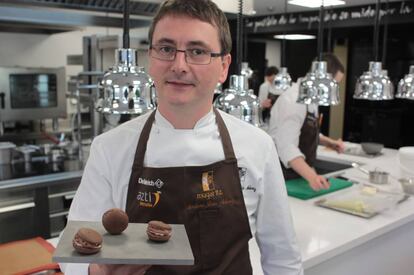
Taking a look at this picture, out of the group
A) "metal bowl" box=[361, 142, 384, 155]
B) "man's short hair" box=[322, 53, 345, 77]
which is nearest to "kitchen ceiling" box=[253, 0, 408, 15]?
"metal bowl" box=[361, 142, 384, 155]

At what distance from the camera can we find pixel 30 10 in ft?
9.39

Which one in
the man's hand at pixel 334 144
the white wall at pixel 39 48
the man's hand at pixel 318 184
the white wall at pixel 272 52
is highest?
the white wall at pixel 272 52

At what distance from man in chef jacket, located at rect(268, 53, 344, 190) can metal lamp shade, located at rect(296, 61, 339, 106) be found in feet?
1.89

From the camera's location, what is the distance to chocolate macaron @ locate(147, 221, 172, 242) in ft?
3.07

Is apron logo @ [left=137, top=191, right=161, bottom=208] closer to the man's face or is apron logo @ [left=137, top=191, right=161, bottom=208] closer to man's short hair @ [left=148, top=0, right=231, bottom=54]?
the man's face

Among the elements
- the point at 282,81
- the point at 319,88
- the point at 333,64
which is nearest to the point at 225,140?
the point at 319,88

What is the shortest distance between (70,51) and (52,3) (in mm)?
3485

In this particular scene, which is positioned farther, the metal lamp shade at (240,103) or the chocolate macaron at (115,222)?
the metal lamp shade at (240,103)

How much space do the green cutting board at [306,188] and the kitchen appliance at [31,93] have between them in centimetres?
237

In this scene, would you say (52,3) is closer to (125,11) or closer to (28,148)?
A: (125,11)

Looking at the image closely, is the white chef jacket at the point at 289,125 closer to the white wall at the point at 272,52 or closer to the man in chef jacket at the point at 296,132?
the man in chef jacket at the point at 296,132

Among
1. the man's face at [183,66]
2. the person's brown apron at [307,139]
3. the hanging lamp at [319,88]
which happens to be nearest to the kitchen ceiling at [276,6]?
the person's brown apron at [307,139]

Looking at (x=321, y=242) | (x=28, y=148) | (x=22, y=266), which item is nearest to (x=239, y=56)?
(x=321, y=242)

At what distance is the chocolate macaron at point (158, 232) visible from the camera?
0.94 meters
